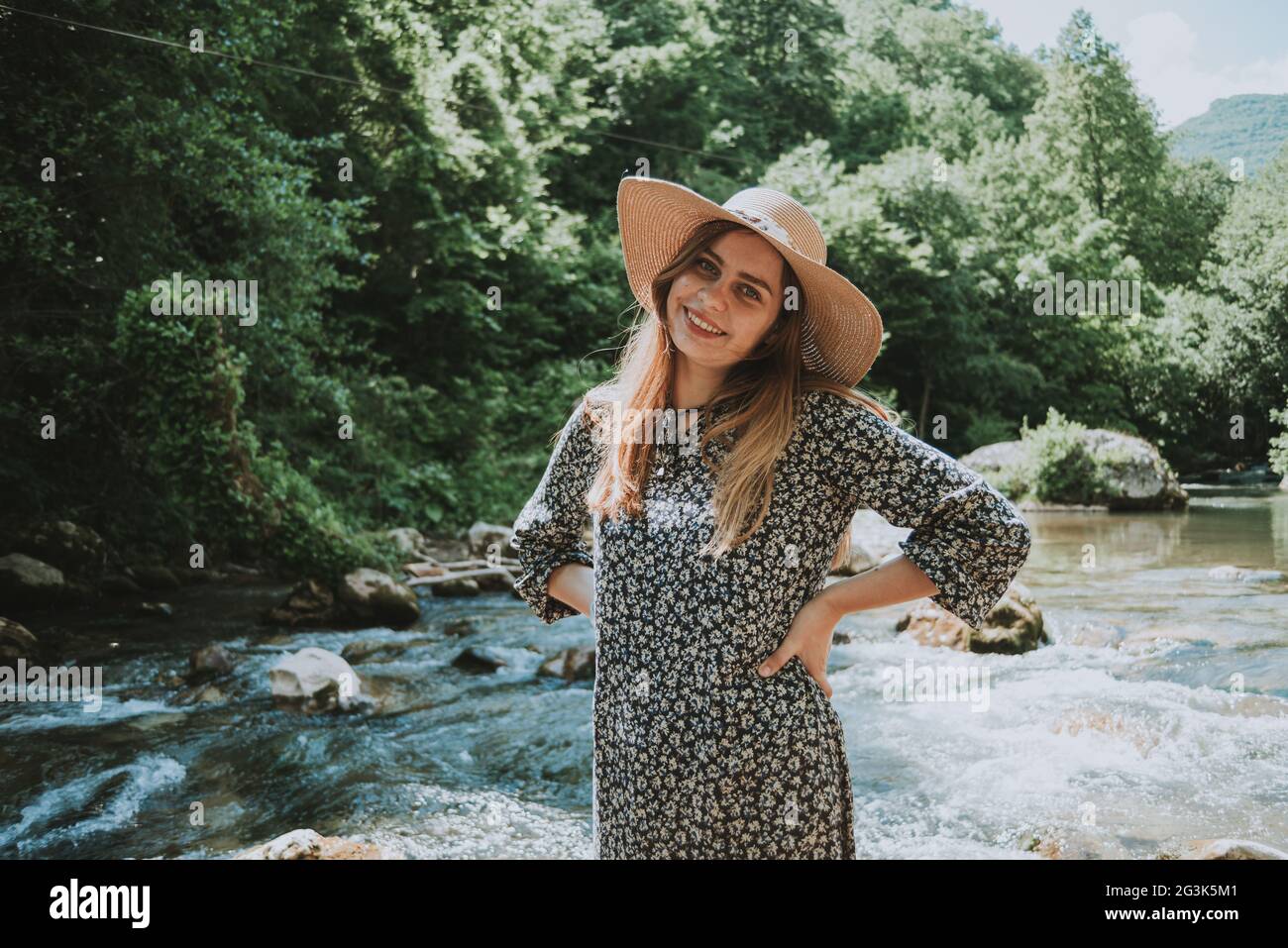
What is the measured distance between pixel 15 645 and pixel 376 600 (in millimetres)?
2828

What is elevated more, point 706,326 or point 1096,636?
point 706,326

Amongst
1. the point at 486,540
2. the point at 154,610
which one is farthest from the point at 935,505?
the point at 486,540

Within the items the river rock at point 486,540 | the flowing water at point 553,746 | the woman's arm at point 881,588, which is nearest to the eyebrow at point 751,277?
the woman's arm at point 881,588

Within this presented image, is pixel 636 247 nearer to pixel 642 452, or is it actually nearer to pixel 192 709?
pixel 642 452

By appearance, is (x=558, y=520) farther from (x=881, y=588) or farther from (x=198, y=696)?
(x=198, y=696)

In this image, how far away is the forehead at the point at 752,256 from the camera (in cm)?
179

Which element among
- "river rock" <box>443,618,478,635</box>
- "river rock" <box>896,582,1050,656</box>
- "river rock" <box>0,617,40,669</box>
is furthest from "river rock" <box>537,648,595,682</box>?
"river rock" <box>0,617,40,669</box>

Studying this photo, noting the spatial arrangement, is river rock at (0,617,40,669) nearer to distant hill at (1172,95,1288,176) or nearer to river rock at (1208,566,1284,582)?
river rock at (1208,566,1284,582)

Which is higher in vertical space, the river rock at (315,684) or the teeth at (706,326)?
the teeth at (706,326)

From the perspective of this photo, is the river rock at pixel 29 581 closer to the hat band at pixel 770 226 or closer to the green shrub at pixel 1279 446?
the hat band at pixel 770 226

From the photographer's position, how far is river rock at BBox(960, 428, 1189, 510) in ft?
45.2

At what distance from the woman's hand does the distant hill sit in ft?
28.1

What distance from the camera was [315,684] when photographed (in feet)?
22.0

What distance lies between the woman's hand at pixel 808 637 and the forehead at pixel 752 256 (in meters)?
0.59
